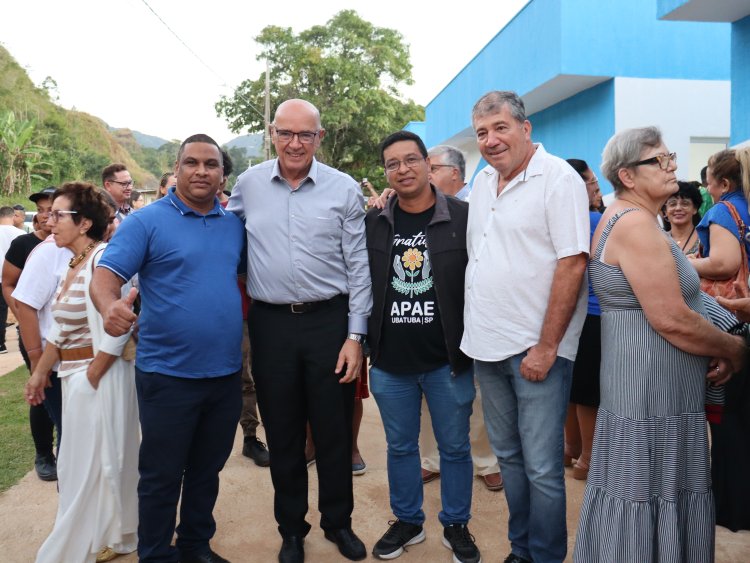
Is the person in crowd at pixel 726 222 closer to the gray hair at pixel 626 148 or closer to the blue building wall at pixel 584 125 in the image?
the gray hair at pixel 626 148

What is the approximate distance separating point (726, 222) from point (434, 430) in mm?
1903

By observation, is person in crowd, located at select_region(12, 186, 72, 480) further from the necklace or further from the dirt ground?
the dirt ground

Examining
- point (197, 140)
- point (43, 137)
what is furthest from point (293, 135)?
point (43, 137)

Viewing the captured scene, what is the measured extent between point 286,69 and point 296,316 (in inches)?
1214

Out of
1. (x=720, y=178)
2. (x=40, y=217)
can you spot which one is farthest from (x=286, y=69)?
(x=720, y=178)

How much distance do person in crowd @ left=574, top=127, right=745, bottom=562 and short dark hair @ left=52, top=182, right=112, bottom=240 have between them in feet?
8.02

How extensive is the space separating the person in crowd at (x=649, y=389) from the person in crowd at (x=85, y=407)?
2.27 metres

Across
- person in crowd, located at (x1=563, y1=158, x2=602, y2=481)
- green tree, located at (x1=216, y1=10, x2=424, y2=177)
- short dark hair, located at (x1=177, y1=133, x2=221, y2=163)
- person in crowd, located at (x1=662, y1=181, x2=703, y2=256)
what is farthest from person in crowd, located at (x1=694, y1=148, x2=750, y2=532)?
green tree, located at (x1=216, y1=10, x2=424, y2=177)

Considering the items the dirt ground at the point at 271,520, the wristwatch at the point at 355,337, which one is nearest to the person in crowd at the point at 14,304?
the dirt ground at the point at 271,520

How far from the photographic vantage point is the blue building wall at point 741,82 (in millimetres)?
7348

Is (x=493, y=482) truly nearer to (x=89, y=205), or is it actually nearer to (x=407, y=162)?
(x=407, y=162)

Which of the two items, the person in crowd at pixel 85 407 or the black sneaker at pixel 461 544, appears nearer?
the person in crowd at pixel 85 407

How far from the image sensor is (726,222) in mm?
3225

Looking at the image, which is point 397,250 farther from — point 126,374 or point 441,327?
point 126,374
